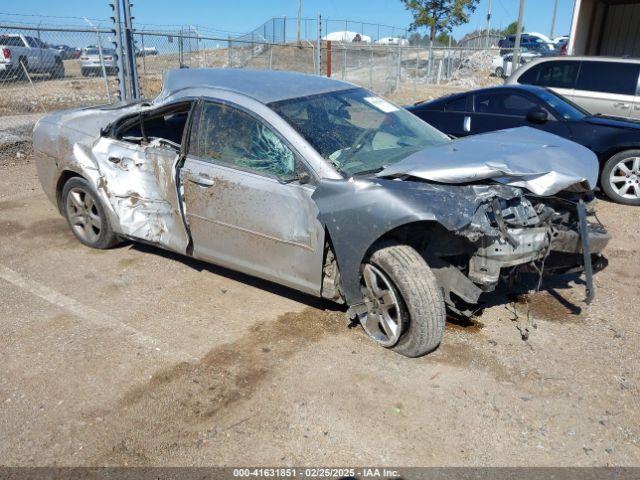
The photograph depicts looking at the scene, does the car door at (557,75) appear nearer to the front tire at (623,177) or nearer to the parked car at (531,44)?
the front tire at (623,177)

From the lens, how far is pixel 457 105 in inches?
289

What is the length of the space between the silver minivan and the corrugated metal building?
6.30 m

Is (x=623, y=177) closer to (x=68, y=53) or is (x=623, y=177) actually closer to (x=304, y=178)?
(x=304, y=178)

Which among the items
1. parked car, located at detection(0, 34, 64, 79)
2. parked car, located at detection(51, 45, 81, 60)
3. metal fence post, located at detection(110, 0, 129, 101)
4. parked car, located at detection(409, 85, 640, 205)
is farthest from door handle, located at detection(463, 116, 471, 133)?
parked car, located at detection(51, 45, 81, 60)

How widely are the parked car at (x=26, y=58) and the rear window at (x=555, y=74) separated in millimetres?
8971

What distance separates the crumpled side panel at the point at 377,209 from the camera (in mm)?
3006

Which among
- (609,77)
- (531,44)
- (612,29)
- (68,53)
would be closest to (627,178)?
(609,77)

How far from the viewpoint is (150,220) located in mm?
4340

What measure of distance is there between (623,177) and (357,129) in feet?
14.2

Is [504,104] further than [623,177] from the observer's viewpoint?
Yes

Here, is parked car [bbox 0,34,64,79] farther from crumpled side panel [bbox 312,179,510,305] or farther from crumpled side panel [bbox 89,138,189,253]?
crumpled side panel [bbox 312,179,510,305]

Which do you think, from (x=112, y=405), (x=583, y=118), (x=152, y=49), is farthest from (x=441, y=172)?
(x=152, y=49)

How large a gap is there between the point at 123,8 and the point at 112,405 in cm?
785

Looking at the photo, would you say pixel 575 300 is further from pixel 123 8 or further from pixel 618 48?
pixel 618 48
